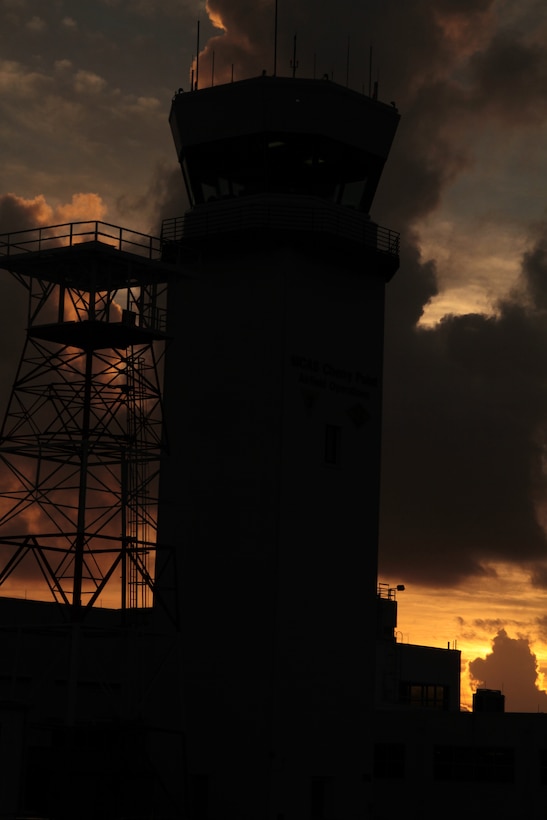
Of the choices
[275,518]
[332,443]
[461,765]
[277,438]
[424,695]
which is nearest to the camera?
[275,518]

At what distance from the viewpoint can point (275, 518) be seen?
6525 centimetres

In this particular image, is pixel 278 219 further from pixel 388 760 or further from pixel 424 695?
pixel 424 695

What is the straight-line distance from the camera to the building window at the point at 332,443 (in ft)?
224

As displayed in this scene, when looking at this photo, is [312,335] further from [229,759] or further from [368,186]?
[229,759]

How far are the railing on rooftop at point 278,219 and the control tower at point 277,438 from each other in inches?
3.9

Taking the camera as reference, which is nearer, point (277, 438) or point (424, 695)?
point (277, 438)

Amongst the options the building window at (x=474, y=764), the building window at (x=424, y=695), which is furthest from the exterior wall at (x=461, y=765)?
the building window at (x=424, y=695)

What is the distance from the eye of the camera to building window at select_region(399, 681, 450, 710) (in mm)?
108000

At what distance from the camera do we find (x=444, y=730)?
7556cm

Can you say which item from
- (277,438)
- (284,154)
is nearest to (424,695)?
(277,438)

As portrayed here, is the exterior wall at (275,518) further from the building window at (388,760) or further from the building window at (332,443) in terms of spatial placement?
the building window at (388,760)

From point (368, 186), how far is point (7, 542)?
23.3 m

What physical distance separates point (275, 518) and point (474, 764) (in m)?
18.4

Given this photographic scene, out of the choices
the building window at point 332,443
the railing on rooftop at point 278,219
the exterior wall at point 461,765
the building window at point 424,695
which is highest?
the railing on rooftop at point 278,219
